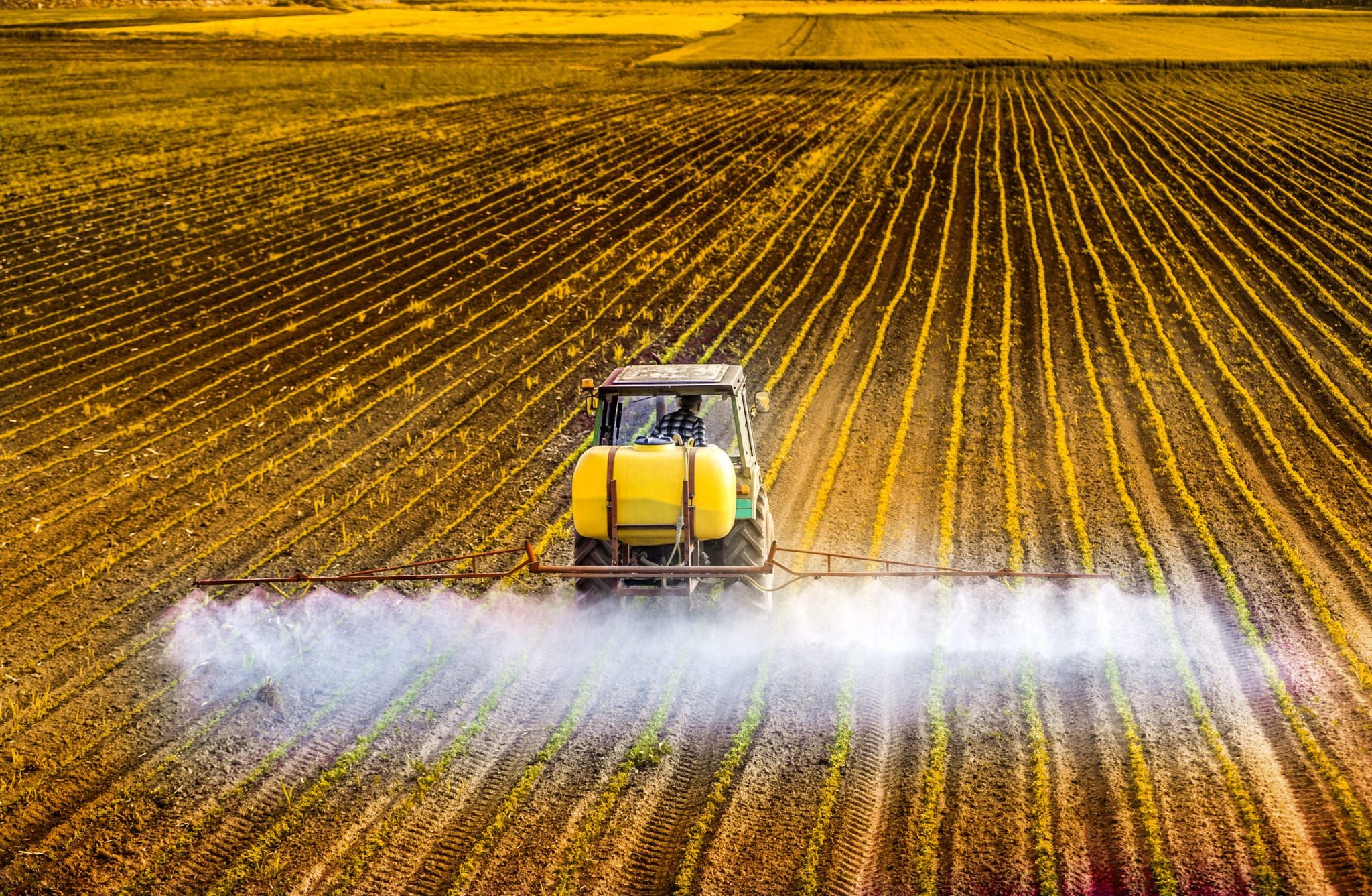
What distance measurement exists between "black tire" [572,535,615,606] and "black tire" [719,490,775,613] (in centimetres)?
83

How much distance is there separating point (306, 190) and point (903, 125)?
16.6 meters

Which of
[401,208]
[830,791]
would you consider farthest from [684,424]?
[401,208]

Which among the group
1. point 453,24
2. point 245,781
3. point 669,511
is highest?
point 453,24

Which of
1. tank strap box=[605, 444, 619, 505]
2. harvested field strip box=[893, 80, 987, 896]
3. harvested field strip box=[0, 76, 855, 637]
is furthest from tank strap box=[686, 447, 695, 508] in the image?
harvested field strip box=[0, 76, 855, 637]

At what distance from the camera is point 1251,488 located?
37.6 feet

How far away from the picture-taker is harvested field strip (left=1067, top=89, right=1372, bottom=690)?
8.41 meters

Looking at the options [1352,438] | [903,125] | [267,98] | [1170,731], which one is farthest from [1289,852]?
[267,98]

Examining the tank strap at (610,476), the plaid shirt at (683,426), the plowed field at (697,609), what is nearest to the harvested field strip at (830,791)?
the plowed field at (697,609)

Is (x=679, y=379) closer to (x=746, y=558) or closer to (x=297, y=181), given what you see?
(x=746, y=558)

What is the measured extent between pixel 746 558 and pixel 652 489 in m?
0.99

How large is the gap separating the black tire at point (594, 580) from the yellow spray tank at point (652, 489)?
337 millimetres

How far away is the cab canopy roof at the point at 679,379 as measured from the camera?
8.57m

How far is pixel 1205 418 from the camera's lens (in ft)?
44.0

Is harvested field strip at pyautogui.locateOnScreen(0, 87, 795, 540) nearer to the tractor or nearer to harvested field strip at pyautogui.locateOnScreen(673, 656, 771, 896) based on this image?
the tractor
